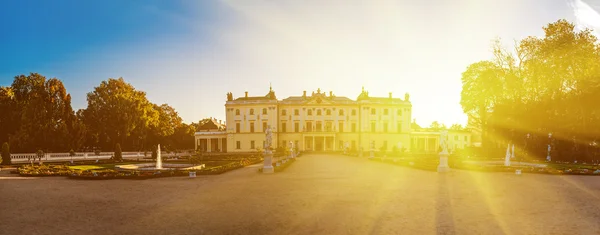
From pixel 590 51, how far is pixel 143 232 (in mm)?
39724

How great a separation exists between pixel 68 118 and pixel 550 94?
162 ft

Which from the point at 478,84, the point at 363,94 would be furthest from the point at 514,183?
the point at 363,94

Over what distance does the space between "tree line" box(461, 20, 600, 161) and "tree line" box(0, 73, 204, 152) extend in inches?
1725

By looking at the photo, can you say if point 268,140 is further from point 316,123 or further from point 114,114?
point 316,123

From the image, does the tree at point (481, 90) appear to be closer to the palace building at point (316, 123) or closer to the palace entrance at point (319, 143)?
the palace building at point (316, 123)

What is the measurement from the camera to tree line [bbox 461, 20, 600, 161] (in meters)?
33.5

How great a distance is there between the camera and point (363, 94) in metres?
73.8

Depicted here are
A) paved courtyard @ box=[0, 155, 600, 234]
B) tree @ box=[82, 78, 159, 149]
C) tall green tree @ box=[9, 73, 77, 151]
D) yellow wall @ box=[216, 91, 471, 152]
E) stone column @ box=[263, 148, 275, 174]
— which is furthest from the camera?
yellow wall @ box=[216, 91, 471, 152]

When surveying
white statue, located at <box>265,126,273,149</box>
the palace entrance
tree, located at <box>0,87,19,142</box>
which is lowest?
the palace entrance

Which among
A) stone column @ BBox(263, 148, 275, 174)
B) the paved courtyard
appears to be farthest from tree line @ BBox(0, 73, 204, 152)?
stone column @ BBox(263, 148, 275, 174)

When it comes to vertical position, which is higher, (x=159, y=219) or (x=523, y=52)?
(x=523, y=52)

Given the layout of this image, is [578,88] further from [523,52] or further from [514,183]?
[514,183]

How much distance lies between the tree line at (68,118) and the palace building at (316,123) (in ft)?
44.8

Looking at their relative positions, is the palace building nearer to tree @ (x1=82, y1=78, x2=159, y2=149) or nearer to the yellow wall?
the yellow wall
